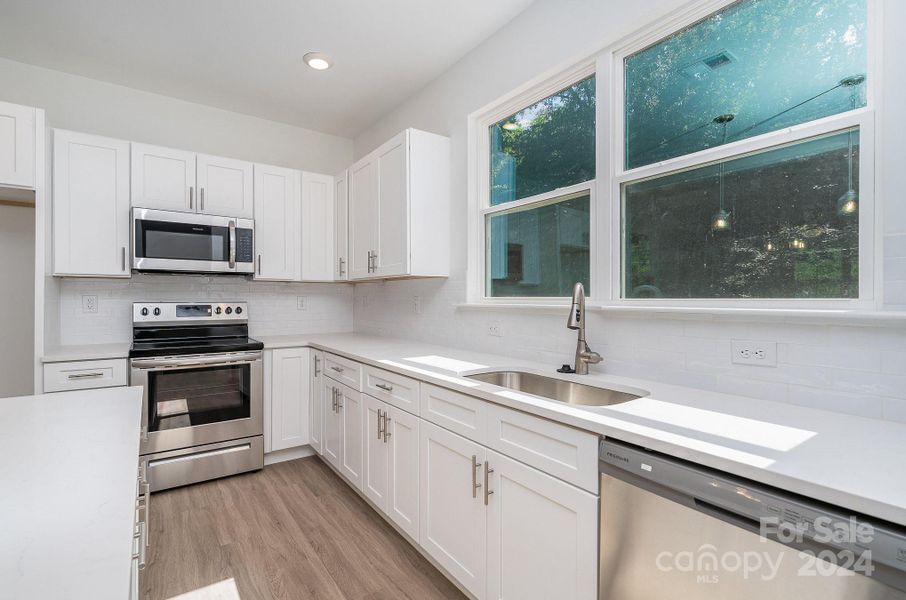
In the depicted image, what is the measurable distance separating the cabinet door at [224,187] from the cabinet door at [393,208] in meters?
1.12

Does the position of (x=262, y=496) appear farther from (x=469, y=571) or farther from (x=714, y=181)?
(x=714, y=181)

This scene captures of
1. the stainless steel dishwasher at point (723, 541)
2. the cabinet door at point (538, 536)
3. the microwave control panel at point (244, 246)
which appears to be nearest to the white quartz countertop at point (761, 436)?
the stainless steel dishwasher at point (723, 541)

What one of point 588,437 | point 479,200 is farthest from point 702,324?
point 479,200

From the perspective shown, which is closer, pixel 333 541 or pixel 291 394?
pixel 333 541

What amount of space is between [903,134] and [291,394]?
3.46 m

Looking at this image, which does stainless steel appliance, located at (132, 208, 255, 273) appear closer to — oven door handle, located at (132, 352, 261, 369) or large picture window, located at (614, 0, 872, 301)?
oven door handle, located at (132, 352, 261, 369)

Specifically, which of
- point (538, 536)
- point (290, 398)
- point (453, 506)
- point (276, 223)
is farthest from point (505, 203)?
point (290, 398)

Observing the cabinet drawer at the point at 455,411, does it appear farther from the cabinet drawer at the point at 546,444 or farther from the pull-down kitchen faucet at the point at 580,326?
the pull-down kitchen faucet at the point at 580,326

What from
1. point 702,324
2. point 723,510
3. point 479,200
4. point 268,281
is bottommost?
point 723,510

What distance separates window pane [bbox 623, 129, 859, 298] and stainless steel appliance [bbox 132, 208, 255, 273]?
8.84ft

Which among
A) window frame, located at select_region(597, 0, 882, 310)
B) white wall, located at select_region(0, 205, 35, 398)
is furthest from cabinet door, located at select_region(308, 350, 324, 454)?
window frame, located at select_region(597, 0, 882, 310)

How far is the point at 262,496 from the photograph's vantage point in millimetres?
2771

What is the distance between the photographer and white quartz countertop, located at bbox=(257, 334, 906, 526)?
2.68 ft

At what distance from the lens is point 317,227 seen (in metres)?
3.75
